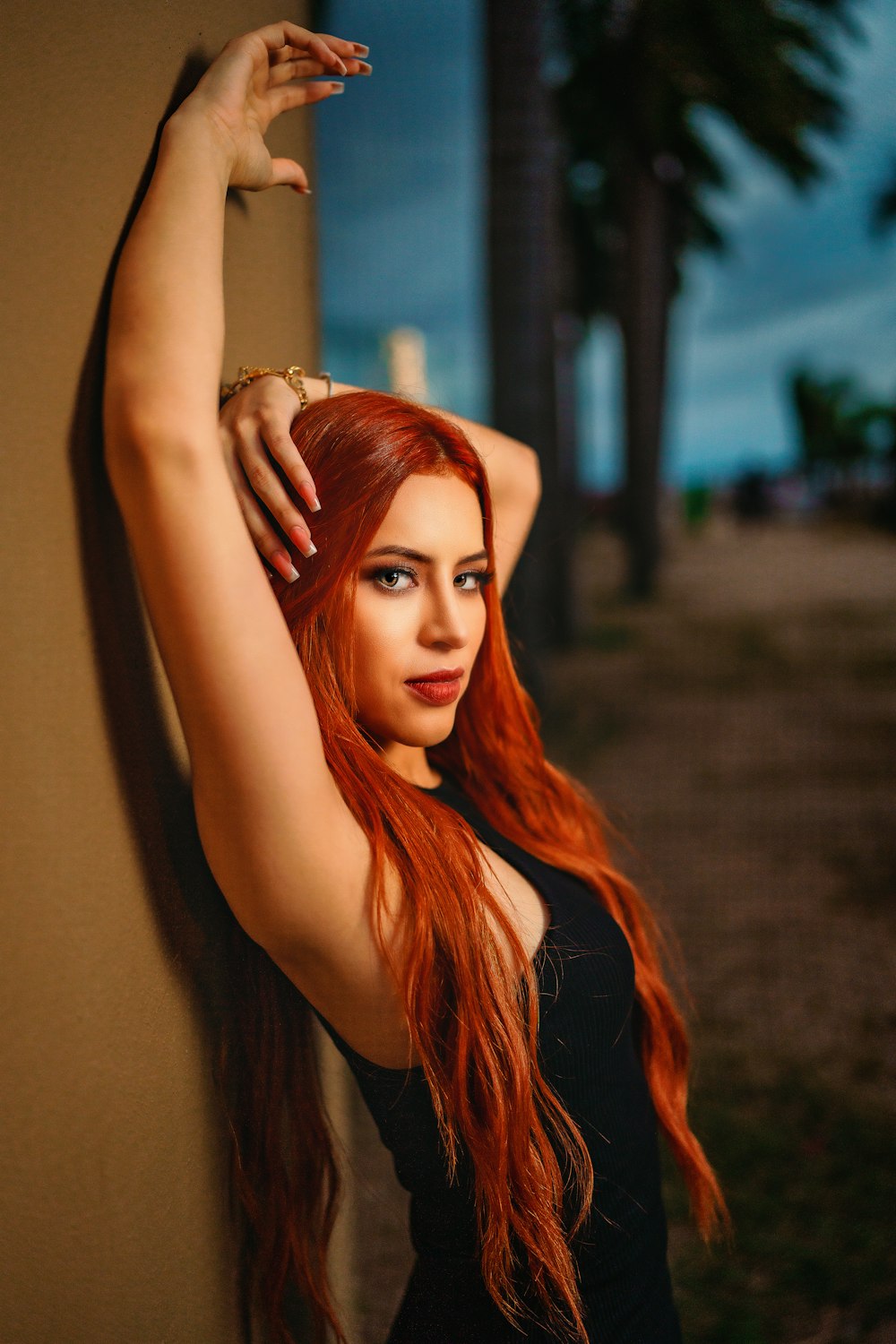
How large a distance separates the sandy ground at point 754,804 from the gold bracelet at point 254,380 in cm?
90

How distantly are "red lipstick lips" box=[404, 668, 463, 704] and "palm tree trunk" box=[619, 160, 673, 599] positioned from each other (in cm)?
1224

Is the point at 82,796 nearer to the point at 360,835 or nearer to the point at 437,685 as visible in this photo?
the point at 360,835

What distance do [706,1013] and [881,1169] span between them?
101 centimetres

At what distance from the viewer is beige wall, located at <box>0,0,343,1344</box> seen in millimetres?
881

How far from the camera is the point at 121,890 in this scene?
1017 millimetres

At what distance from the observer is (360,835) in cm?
112

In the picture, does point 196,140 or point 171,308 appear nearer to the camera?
point 171,308

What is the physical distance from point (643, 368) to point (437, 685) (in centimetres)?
1249

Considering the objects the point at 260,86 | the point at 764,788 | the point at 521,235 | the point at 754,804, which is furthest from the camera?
the point at 764,788

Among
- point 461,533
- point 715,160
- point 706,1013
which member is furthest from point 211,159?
point 715,160

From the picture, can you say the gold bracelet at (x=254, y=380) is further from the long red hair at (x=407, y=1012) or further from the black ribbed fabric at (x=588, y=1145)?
the black ribbed fabric at (x=588, y=1145)

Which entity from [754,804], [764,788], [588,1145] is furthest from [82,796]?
[764,788]

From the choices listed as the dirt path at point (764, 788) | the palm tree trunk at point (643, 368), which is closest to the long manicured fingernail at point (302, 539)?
the dirt path at point (764, 788)

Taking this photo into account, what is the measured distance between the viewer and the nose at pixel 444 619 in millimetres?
1274
